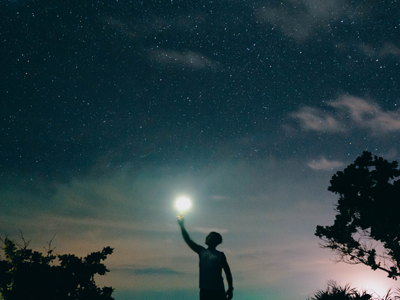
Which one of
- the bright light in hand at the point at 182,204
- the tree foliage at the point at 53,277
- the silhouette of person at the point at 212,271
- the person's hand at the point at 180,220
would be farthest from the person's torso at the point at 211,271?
the tree foliage at the point at 53,277

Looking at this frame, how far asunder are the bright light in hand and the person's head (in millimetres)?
1017

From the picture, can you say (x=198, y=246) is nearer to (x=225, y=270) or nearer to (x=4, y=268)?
(x=225, y=270)

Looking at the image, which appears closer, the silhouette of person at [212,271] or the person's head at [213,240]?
the silhouette of person at [212,271]

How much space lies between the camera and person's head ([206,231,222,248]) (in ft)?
11.5

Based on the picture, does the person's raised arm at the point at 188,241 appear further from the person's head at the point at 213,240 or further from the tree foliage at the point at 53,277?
the tree foliage at the point at 53,277

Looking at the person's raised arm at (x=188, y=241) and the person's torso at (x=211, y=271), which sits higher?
the person's raised arm at (x=188, y=241)

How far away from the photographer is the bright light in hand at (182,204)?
14.8 ft

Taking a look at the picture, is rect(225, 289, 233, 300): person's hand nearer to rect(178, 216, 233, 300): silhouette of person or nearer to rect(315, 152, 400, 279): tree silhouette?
rect(178, 216, 233, 300): silhouette of person

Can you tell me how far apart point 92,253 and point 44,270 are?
2485mm

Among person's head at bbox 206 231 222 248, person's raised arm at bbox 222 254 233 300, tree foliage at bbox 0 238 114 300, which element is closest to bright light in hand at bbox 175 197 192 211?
person's head at bbox 206 231 222 248

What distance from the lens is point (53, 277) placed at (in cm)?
1415

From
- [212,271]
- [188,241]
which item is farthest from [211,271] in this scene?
[188,241]

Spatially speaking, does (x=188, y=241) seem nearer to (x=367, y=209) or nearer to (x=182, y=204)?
(x=182, y=204)

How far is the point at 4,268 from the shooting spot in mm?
14648
